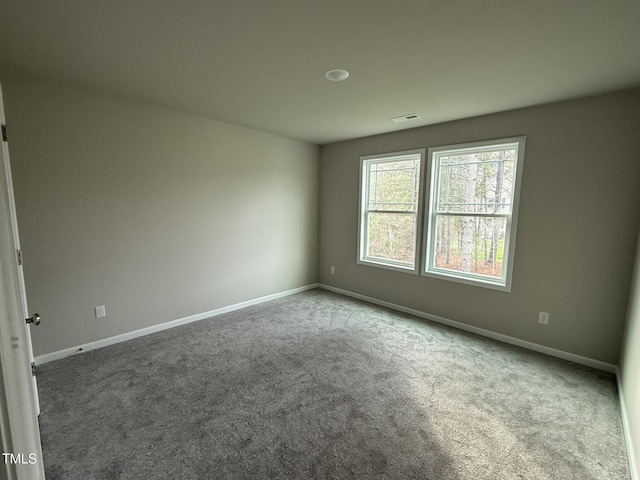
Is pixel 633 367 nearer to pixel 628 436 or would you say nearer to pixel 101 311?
pixel 628 436

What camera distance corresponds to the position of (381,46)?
1854mm

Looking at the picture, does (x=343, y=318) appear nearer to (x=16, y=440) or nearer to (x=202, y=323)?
(x=202, y=323)

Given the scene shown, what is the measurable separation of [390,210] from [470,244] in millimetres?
1169

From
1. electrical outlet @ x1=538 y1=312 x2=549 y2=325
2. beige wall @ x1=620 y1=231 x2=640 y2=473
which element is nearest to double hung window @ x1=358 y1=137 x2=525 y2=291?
electrical outlet @ x1=538 y1=312 x2=549 y2=325

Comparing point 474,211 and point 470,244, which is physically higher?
point 474,211

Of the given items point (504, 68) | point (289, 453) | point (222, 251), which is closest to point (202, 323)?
point (222, 251)

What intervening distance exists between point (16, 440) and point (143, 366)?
2.05 metres

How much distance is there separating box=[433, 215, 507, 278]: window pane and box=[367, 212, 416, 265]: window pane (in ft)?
1.21

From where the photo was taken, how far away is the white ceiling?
5.00ft

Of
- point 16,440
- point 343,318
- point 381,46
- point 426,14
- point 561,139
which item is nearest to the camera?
point 16,440

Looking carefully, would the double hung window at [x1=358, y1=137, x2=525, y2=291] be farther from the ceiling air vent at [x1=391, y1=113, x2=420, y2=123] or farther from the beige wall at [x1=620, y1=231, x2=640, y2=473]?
the beige wall at [x1=620, y1=231, x2=640, y2=473]

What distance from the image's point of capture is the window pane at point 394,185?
12.9 feet

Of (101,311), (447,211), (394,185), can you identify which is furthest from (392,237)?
(101,311)

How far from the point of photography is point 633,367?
1923mm
